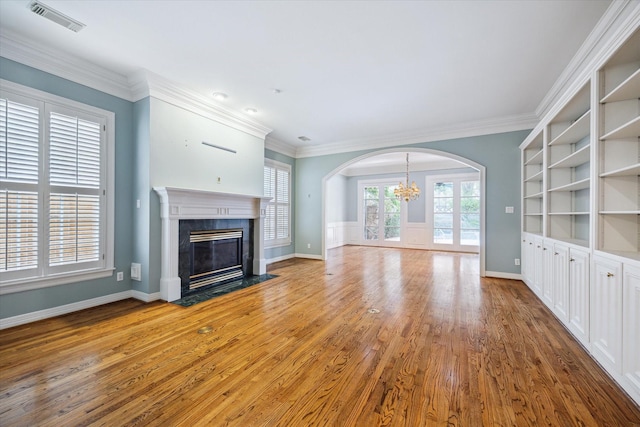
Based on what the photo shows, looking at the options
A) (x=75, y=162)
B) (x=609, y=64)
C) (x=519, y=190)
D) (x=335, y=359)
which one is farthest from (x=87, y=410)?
(x=519, y=190)

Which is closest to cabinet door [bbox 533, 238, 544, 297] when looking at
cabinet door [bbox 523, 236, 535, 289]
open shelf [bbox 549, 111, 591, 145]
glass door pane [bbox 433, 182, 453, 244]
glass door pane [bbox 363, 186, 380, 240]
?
cabinet door [bbox 523, 236, 535, 289]

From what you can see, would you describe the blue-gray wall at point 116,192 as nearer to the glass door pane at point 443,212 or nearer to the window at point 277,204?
the window at point 277,204

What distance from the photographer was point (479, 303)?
3.60 meters

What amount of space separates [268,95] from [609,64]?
366 cm

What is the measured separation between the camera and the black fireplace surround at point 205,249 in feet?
12.7

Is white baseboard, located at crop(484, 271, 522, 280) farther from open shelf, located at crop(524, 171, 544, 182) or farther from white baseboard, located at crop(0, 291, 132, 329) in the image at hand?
white baseboard, located at crop(0, 291, 132, 329)

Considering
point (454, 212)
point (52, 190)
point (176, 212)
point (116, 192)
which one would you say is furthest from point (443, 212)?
point (52, 190)

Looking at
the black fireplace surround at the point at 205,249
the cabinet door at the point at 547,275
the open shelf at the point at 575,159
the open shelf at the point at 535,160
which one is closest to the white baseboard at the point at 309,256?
the black fireplace surround at the point at 205,249

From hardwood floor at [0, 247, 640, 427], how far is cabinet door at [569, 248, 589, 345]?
0.15m

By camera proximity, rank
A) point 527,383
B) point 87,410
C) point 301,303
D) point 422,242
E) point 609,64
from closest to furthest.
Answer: point 87,410 → point 527,383 → point 609,64 → point 301,303 → point 422,242

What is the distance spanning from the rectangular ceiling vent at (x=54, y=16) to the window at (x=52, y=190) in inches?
33.7

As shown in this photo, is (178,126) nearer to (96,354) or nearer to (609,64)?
(96,354)

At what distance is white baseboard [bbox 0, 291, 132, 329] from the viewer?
2774 millimetres

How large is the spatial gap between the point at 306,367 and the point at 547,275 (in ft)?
10.4
